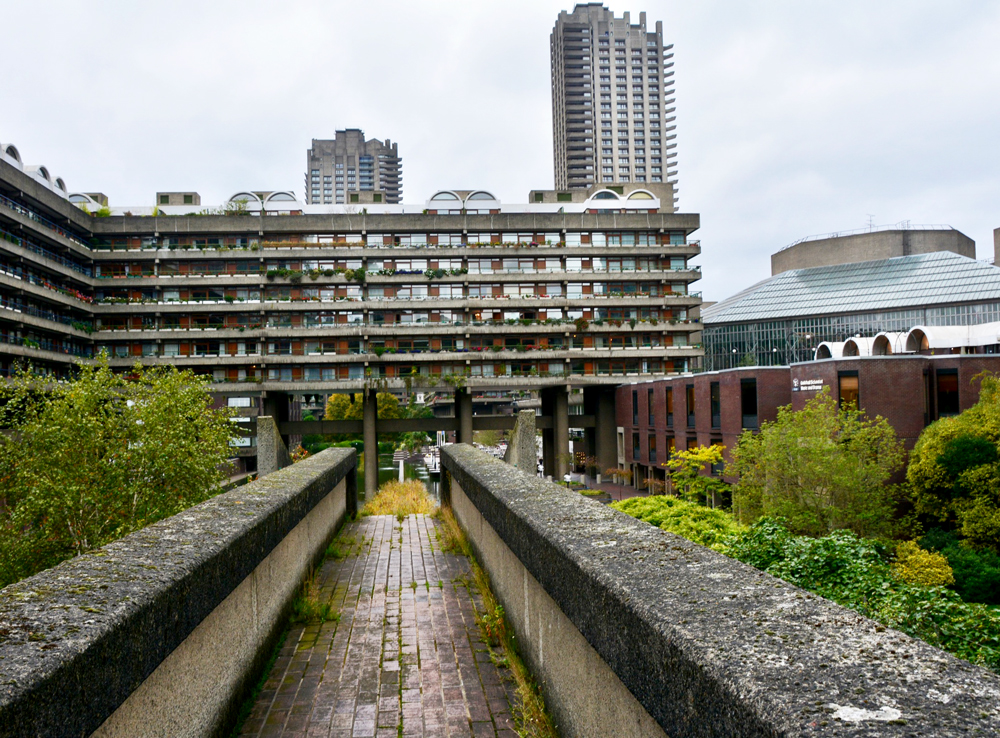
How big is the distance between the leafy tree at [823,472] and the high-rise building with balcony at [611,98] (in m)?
142

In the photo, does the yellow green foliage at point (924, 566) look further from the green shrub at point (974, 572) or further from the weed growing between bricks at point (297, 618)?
the weed growing between bricks at point (297, 618)

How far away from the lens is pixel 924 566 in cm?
2867

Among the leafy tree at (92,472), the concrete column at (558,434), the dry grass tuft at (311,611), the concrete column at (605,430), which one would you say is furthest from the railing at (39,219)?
the dry grass tuft at (311,611)

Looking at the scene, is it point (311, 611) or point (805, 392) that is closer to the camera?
point (311, 611)

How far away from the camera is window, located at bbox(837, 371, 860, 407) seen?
3825 centimetres

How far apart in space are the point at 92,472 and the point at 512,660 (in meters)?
23.0

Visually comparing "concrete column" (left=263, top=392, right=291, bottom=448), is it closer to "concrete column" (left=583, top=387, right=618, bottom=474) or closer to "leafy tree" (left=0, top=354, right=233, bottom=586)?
"concrete column" (left=583, top=387, right=618, bottom=474)

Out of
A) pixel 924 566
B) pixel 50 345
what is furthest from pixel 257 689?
pixel 50 345

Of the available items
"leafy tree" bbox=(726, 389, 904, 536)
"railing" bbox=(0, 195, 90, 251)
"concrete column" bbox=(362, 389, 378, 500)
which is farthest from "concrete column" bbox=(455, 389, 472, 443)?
"railing" bbox=(0, 195, 90, 251)

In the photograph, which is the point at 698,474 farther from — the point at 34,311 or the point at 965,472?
the point at 34,311

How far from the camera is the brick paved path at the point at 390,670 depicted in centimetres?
524

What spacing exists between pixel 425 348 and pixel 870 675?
5960cm

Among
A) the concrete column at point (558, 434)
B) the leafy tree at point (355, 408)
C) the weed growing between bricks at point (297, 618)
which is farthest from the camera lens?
the leafy tree at point (355, 408)

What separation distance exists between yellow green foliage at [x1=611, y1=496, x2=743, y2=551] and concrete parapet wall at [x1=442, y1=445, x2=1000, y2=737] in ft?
43.2
